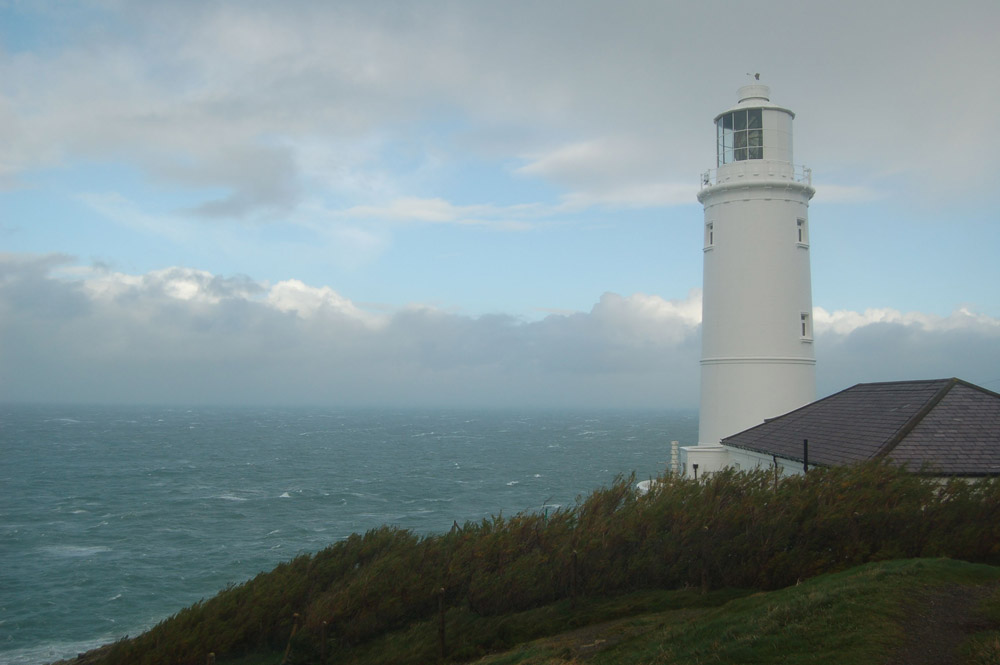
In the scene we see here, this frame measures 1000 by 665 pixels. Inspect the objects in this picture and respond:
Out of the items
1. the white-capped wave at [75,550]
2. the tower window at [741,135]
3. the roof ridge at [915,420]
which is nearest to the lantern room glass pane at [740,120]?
the tower window at [741,135]

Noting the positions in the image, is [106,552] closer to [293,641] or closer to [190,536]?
[190,536]

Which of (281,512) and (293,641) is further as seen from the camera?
(281,512)

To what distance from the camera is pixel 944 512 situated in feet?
41.4

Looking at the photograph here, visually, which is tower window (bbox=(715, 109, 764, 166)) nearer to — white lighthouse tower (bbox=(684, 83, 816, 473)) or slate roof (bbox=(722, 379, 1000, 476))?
white lighthouse tower (bbox=(684, 83, 816, 473))

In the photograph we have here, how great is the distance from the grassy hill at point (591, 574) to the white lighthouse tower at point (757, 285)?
22.7 feet

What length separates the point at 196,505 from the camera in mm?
42375

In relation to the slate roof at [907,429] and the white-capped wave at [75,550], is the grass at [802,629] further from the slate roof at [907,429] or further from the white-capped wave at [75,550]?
the white-capped wave at [75,550]

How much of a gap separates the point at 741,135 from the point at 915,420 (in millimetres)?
10369

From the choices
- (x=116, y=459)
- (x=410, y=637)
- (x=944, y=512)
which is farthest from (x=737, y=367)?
(x=116, y=459)

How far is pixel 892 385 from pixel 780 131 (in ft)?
27.0

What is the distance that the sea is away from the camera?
24656 millimetres

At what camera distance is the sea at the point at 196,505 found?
24656 millimetres

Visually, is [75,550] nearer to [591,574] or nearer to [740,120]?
[591,574]

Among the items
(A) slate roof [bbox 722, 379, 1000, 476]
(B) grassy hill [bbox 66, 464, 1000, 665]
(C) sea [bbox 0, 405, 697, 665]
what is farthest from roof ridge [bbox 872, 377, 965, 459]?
(C) sea [bbox 0, 405, 697, 665]
